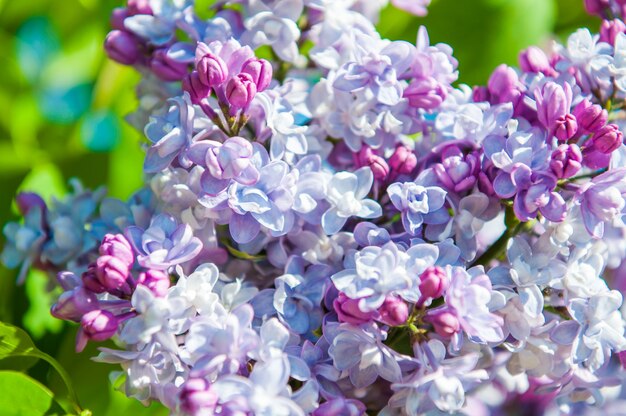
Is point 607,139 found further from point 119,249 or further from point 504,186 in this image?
point 119,249

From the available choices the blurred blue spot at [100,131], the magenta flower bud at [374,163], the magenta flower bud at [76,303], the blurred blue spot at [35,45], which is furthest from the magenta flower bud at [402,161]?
the blurred blue spot at [35,45]

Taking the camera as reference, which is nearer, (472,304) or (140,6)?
(472,304)

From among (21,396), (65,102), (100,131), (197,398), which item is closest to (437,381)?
(197,398)

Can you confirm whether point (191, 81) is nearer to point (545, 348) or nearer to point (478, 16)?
point (545, 348)

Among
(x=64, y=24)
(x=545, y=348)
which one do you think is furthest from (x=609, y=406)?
(x=64, y=24)

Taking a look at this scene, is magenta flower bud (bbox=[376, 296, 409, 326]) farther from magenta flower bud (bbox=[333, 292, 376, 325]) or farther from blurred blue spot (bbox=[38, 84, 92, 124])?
blurred blue spot (bbox=[38, 84, 92, 124])

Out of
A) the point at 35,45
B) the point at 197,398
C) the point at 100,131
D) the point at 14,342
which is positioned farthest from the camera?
the point at 35,45

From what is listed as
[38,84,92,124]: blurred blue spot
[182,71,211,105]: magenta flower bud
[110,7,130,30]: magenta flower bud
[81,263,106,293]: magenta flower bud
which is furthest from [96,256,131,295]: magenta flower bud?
[38,84,92,124]: blurred blue spot
